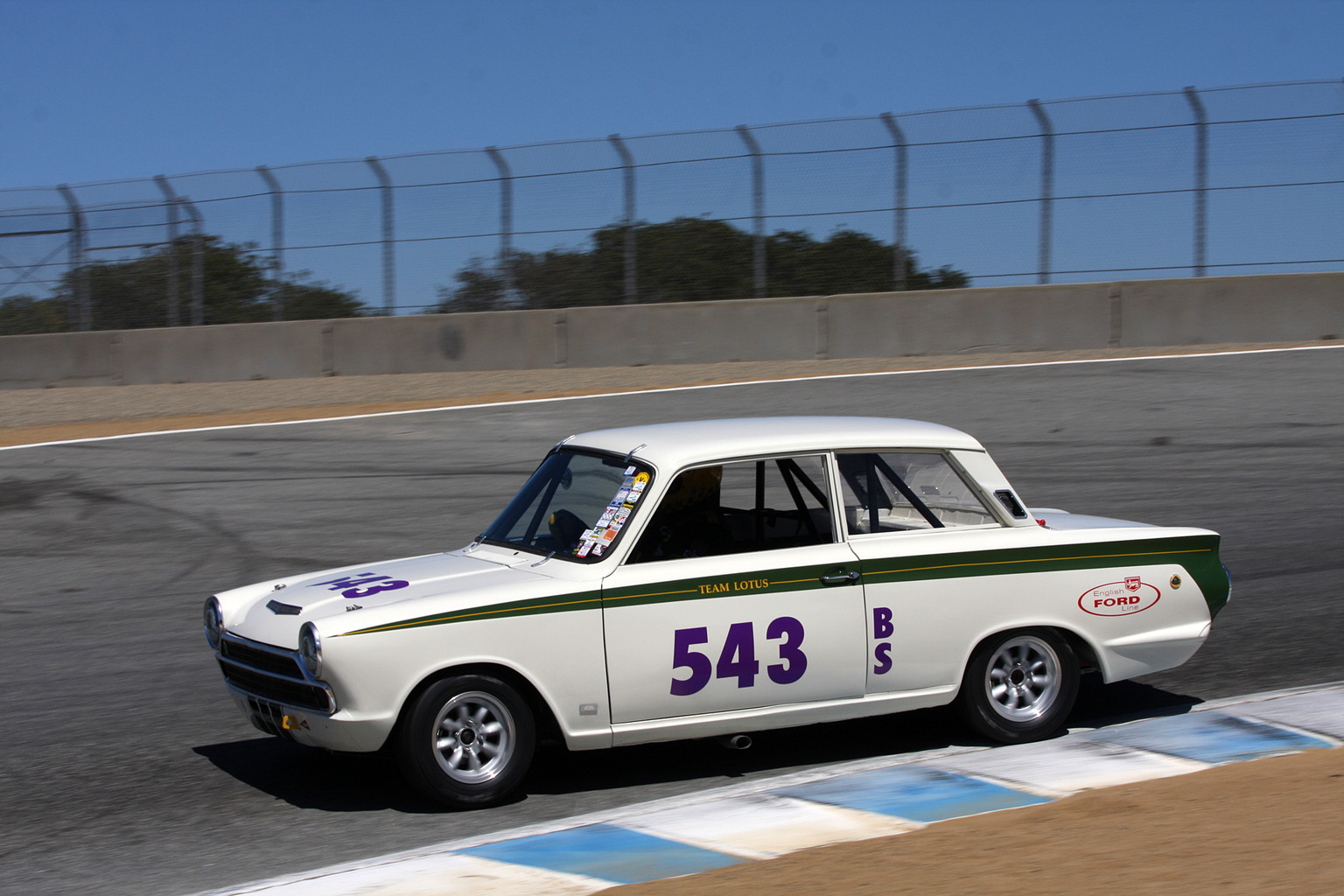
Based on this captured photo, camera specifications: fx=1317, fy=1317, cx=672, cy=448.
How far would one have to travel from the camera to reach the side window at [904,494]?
5723 mm

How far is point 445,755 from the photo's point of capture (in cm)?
508

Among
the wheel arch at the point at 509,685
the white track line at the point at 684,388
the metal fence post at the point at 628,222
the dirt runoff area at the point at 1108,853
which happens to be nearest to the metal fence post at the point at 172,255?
the white track line at the point at 684,388

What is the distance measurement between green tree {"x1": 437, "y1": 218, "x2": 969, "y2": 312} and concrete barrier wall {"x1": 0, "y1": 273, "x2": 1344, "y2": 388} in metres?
0.45

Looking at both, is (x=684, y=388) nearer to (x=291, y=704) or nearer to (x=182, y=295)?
(x=182, y=295)

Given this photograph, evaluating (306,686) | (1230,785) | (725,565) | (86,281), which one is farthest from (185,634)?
(86,281)

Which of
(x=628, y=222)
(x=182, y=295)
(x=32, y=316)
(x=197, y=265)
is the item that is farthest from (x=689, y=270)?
(x=32, y=316)

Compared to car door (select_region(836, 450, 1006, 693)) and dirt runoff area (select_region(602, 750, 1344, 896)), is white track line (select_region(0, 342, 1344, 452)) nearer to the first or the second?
car door (select_region(836, 450, 1006, 693))

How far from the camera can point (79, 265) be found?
23719 millimetres

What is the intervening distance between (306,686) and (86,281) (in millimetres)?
21267

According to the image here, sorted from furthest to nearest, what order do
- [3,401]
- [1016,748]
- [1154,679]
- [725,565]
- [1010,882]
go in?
[3,401] < [1154,679] < [1016,748] < [725,565] < [1010,882]

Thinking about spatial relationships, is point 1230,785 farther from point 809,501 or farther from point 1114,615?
point 809,501

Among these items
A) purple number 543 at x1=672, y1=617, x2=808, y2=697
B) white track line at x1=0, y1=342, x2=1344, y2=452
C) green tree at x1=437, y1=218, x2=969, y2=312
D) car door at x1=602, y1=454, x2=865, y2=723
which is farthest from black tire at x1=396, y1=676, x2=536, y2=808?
green tree at x1=437, y1=218, x2=969, y2=312

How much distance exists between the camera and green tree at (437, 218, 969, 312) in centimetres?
2056

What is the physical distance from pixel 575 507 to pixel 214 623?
1.65 meters
